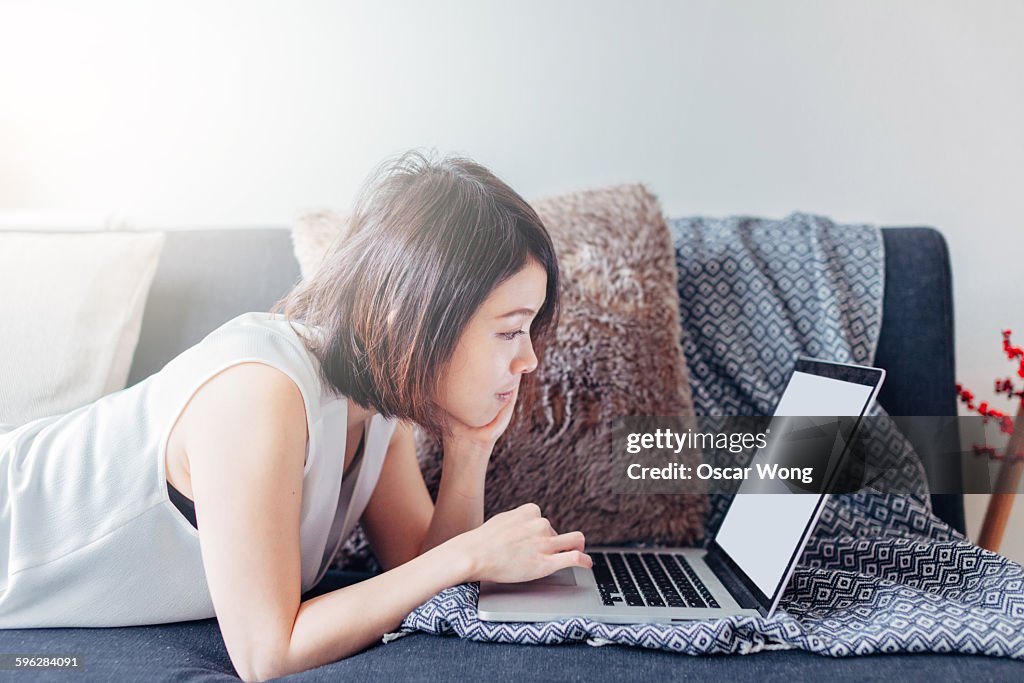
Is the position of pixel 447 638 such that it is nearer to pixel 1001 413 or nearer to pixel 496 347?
pixel 496 347

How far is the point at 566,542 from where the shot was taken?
875 millimetres

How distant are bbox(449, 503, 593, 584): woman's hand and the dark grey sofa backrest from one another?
2.12 ft

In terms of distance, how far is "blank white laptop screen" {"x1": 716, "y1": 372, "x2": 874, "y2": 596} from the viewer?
2.88 ft

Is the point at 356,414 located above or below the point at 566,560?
above

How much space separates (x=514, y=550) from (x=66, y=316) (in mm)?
769

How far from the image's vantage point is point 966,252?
152 cm

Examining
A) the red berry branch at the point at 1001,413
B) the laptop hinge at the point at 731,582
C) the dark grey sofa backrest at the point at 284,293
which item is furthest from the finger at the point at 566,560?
the red berry branch at the point at 1001,413

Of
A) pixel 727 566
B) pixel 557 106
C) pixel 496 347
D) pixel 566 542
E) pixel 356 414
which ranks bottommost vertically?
pixel 727 566

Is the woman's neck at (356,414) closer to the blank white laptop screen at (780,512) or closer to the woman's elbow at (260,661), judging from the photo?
the woman's elbow at (260,661)

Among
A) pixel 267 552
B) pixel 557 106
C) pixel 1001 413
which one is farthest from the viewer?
pixel 557 106

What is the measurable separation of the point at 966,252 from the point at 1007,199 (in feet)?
0.42

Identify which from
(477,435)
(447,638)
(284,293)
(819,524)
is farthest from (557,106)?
(447,638)

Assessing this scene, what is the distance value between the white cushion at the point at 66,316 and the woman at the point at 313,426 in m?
0.17

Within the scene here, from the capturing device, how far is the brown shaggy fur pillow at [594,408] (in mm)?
1142
